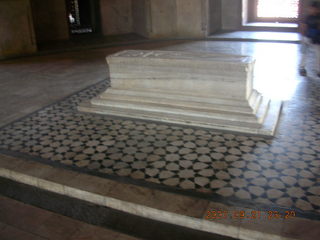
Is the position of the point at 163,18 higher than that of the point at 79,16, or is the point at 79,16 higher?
the point at 79,16

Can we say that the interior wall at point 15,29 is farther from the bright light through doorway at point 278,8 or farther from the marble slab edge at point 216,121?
the bright light through doorway at point 278,8

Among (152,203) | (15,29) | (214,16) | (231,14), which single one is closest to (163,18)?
(214,16)

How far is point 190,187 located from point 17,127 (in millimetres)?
2207

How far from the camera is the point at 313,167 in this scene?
2912 mm

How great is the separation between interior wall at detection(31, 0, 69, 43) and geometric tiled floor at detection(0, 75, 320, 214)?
228 inches

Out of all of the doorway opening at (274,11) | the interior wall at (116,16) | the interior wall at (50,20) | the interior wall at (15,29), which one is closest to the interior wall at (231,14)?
the doorway opening at (274,11)

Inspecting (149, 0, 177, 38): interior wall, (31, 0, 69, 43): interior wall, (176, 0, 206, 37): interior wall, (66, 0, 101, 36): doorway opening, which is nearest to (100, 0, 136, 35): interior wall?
(66, 0, 101, 36): doorway opening

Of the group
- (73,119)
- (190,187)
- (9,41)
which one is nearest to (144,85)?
(73,119)

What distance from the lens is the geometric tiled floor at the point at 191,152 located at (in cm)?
269

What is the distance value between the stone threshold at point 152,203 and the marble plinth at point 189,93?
127 centimetres

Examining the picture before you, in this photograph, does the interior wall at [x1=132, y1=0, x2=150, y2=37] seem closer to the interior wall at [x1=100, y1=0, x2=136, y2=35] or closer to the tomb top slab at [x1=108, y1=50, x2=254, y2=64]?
the interior wall at [x1=100, y1=0, x2=136, y2=35]

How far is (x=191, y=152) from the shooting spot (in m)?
3.23

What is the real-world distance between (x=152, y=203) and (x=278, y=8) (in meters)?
8.57

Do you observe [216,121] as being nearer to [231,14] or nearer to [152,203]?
[152,203]
